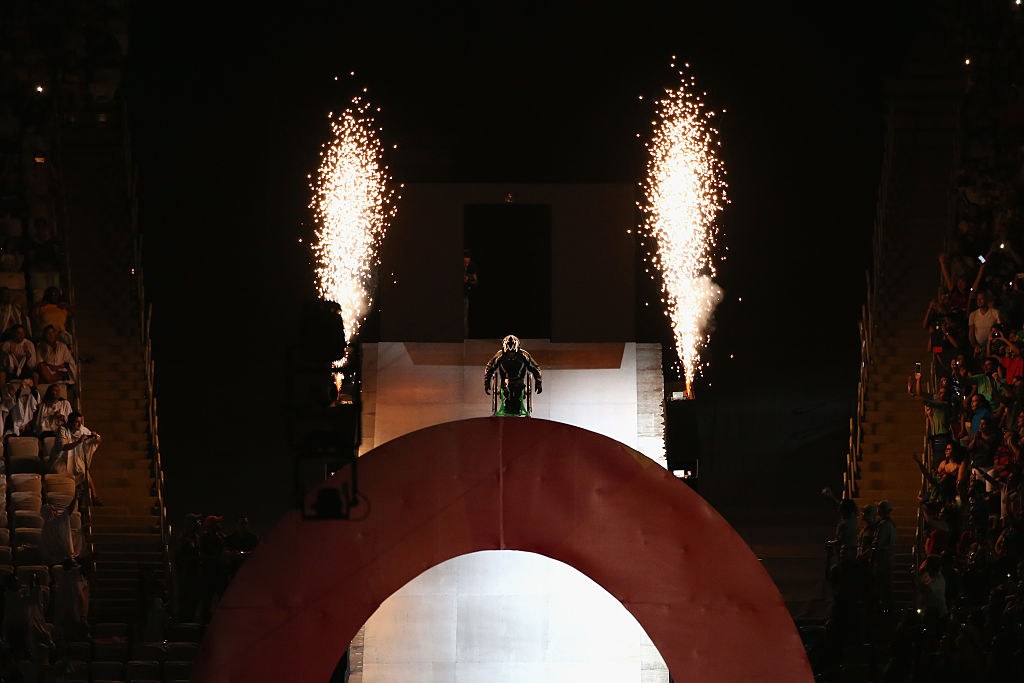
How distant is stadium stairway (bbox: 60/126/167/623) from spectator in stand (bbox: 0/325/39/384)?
4.83 feet

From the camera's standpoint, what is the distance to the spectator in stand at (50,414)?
14703 mm

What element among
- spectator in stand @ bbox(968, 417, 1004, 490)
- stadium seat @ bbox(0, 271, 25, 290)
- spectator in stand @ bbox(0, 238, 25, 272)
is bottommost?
spectator in stand @ bbox(968, 417, 1004, 490)

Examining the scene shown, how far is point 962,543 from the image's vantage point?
13062 millimetres

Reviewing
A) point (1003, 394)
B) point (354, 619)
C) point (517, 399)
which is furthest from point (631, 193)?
point (354, 619)

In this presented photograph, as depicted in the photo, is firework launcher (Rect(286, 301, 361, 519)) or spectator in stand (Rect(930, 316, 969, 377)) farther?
spectator in stand (Rect(930, 316, 969, 377))

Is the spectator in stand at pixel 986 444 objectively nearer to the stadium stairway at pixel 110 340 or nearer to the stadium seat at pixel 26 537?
the stadium stairway at pixel 110 340

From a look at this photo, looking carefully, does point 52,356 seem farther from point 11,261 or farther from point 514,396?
point 514,396

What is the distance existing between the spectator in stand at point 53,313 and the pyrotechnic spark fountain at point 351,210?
2443 millimetres

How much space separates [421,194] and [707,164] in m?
4.39

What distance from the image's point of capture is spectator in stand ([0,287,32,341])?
14.8 m

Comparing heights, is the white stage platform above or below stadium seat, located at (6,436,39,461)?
below

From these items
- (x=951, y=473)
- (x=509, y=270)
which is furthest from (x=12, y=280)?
(x=951, y=473)

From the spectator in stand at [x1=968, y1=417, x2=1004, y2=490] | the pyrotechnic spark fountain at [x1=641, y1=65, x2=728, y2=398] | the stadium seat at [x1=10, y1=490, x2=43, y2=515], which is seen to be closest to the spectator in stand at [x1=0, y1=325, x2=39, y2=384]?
the stadium seat at [x1=10, y1=490, x2=43, y2=515]

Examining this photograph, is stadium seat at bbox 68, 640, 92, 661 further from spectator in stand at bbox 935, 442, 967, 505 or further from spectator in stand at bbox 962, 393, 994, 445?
spectator in stand at bbox 962, 393, 994, 445
